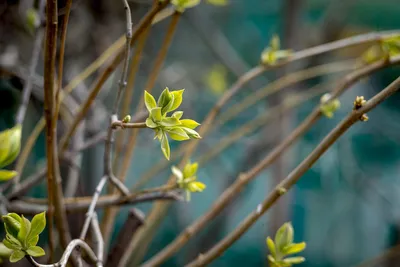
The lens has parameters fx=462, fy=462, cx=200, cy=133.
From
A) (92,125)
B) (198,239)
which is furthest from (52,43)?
(198,239)

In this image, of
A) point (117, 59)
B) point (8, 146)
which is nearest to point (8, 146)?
point (8, 146)

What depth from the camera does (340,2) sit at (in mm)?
925

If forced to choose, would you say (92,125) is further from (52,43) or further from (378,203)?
(378,203)

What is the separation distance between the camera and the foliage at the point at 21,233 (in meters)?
0.20

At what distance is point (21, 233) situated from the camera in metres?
0.20

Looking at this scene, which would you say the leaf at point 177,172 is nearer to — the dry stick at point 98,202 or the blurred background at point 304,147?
the dry stick at point 98,202

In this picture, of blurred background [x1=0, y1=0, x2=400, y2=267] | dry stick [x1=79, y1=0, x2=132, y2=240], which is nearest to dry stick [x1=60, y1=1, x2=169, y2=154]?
dry stick [x1=79, y1=0, x2=132, y2=240]

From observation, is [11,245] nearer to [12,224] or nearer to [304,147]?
[12,224]

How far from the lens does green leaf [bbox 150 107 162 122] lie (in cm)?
20

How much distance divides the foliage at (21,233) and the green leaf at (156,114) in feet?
0.21

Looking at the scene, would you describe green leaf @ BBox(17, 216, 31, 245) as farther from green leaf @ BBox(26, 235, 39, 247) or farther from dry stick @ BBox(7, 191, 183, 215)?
dry stick @ BBox(7, 191, 183, 215)

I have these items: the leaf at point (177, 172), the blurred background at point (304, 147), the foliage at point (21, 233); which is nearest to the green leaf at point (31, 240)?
the foliage at point (21, 233)

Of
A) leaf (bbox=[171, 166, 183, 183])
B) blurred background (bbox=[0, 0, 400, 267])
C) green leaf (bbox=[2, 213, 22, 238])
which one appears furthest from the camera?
blurred background (bbox=[0, 0, 400, 267])

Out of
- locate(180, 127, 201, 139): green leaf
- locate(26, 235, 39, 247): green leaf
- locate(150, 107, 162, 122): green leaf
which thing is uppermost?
locate(150, 107, 162, 122): green leaf
